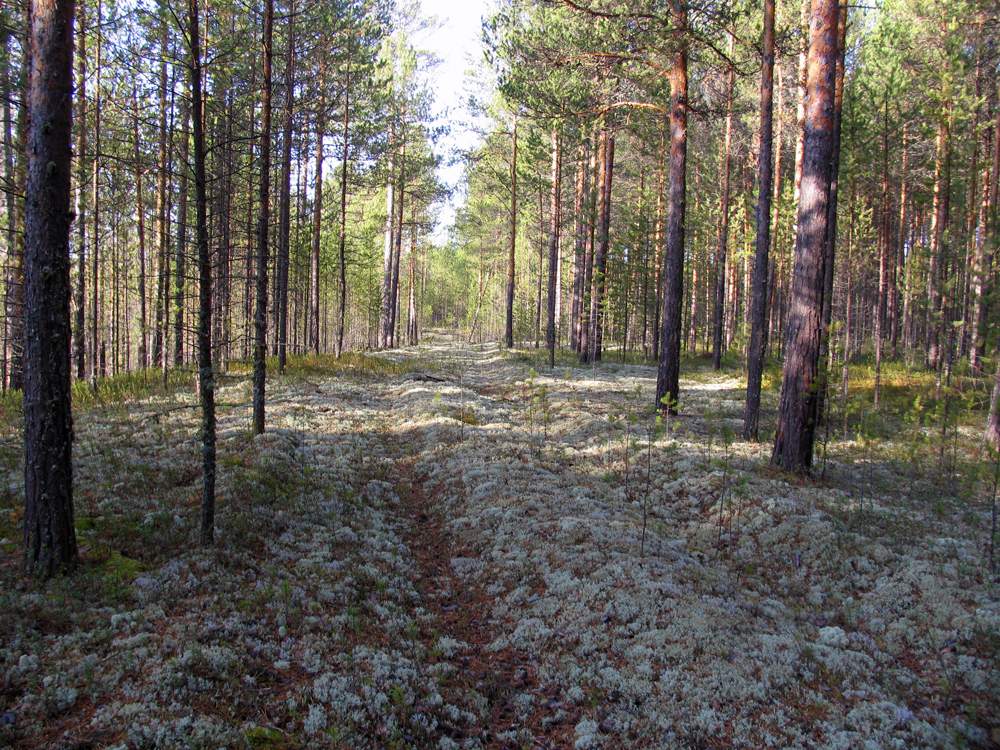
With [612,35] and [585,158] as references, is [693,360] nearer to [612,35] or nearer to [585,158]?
[585,158]

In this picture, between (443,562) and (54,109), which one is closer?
(54,109)

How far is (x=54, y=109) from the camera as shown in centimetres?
527

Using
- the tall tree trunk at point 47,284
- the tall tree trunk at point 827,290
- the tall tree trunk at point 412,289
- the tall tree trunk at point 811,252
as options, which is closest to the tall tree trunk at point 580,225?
the tall tree trunk at point 412,289

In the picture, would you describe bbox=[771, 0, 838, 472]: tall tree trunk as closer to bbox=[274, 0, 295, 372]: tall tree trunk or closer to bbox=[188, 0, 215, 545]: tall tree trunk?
bbox=[188, 0, 215, 545]: tall tree trunk

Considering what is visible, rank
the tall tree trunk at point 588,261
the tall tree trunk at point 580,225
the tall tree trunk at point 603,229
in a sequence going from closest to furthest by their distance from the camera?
the tall tree trunk at point 603,229, the tall tree trunk at point 588,261, the tall tree trunk at point 580,225

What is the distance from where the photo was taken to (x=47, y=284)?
206 inches

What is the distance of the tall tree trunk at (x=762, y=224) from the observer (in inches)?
456

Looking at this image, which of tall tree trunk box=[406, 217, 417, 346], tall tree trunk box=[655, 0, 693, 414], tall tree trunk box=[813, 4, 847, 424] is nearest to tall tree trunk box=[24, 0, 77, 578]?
tall tree trunk box=[813, 4, 847, 424]

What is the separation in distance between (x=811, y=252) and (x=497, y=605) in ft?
26.0

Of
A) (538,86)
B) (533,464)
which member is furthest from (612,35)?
(533,464)

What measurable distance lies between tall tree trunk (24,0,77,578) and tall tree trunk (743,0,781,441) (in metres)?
12.0

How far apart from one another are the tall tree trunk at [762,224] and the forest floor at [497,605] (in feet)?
5.60

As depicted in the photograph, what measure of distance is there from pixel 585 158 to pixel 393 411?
20838 mm

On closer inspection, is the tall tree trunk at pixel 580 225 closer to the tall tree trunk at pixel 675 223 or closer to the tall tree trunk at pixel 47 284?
the tall tree trunk at pixel 675 223
